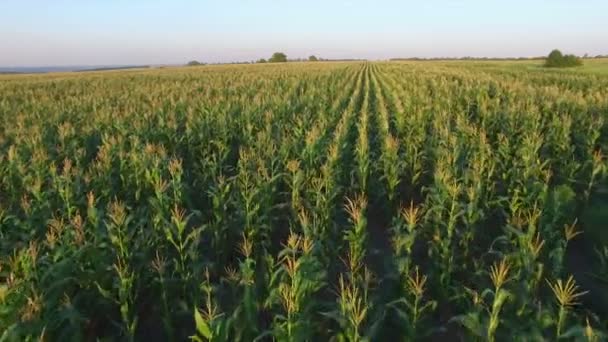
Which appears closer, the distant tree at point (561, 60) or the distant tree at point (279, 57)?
the distant tree at point (561, 60)

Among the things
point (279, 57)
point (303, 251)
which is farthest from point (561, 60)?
point (279, 57)

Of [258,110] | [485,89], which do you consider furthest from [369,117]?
[485,89]

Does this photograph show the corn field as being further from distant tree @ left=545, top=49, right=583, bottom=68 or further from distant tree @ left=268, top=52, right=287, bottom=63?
distant tree @ left=268, top=52, right=287, bottom=63

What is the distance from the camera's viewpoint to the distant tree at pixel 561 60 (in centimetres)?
4725

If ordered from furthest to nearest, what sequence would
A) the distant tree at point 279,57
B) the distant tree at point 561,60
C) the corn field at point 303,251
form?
the distant tree at point 279,57
the distant tree at point 561,60
the corn field at point 303,251

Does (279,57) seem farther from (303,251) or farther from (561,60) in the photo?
(303,251)

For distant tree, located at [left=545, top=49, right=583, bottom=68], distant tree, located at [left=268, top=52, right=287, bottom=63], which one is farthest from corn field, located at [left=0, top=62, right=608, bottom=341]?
distant tree, located at [left=268, top=52, right=287, bottom=63]

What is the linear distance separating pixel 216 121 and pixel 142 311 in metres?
7.71

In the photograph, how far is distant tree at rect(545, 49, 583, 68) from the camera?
155 ft

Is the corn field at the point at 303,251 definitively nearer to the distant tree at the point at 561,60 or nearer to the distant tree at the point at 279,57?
the distant tree at the point at 561,60

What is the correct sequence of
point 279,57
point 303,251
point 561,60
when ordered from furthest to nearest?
1. point 279,57
2. point 561,60
3. point 303,251

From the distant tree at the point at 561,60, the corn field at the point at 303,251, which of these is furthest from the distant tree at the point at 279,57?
the corn field at the point at 303,251

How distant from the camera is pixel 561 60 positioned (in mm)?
48000

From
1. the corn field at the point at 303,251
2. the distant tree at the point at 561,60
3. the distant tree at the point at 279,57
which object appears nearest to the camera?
the corn field at the point at 303,251
